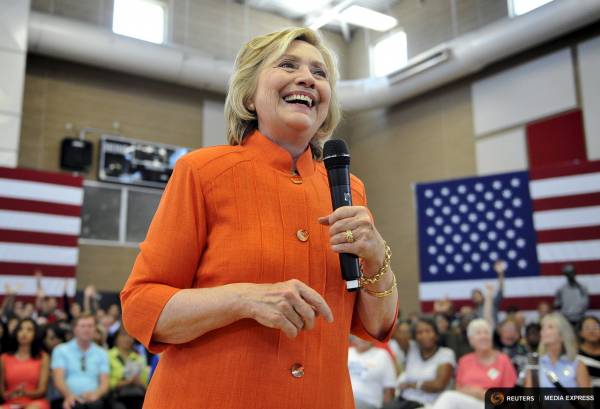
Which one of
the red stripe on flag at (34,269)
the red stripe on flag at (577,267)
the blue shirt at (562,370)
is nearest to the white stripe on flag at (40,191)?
the red stripe on flag at (34,269)

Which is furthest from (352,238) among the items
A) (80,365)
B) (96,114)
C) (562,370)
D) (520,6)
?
(96,114)

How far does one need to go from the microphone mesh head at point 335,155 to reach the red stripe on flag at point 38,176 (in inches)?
343

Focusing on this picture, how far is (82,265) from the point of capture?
437 inches

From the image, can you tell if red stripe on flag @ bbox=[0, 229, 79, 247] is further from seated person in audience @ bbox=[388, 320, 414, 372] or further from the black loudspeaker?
seated person in audience @ bbox=[388, 320, 414, 372]

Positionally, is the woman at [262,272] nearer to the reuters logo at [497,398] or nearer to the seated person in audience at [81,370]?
the reuters logo at [497,398]

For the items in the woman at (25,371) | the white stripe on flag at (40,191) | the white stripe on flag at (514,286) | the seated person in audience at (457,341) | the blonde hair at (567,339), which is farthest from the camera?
the white stripe on flag at (40,191)

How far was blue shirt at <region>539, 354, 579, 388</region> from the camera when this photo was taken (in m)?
4.68

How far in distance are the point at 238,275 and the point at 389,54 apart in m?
13.4

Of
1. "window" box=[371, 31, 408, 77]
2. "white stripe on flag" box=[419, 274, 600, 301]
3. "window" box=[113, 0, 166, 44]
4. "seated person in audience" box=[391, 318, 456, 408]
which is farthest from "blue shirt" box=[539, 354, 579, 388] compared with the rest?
"window" box=[113, 0, 166, 44]

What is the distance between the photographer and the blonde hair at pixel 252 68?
1.33 metres

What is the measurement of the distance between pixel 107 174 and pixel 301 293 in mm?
11255

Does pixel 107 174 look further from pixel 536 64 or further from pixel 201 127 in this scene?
pixel 536 64

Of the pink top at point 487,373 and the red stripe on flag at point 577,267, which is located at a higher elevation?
the red stripe on flag at point 577,267

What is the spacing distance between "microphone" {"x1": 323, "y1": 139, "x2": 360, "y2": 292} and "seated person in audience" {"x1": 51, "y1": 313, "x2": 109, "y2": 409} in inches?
199
